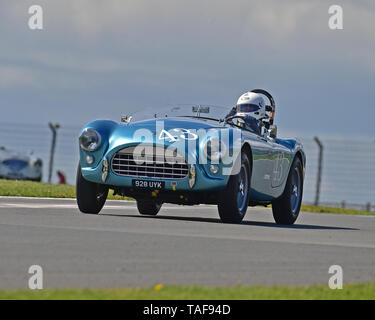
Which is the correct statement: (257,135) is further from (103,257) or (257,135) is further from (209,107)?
(103,257)

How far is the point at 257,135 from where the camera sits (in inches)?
575

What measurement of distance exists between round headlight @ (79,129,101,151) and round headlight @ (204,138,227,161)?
52.1 inches

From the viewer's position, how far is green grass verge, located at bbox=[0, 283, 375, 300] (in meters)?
6.68

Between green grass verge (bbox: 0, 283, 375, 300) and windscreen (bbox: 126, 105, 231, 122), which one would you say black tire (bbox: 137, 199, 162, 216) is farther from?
green grass verge (bbox: 0, 283, 375, 300)

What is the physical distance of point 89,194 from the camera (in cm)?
1379

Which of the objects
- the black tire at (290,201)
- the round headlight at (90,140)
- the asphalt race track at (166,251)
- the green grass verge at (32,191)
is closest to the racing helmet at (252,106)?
the black tire at (290,201)

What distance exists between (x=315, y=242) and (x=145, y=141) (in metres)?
2.57

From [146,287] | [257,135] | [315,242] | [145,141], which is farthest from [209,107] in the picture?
[146,287]

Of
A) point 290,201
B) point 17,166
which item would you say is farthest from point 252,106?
point 17,166

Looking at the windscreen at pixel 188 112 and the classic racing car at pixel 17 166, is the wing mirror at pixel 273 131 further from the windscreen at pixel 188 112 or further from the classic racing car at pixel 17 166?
the classic racing car at pixel 17 166

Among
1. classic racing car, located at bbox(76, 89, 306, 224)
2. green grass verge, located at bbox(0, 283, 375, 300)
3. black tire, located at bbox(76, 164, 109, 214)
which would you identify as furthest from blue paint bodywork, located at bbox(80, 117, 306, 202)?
green grass verge, located at bbox(0, 283, 375, 300)

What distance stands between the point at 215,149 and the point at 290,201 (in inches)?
124

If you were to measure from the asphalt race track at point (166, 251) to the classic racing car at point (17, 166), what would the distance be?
3138 cm

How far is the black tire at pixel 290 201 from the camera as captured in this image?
15694mm
